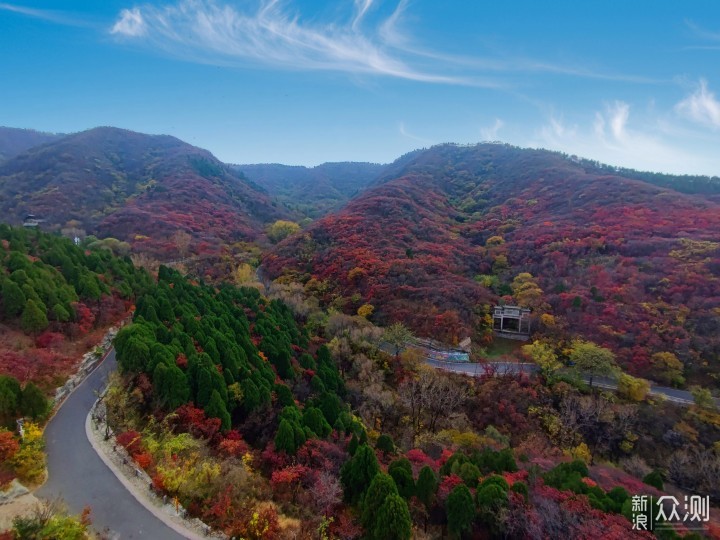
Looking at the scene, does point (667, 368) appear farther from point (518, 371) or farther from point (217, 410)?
point (217, 410)

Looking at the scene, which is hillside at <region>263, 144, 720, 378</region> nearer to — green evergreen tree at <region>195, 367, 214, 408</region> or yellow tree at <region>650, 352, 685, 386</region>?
yellow tree at <region>650, 352, 685, 386</region>

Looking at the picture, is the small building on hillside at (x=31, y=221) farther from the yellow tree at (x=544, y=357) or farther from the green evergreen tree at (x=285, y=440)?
the yellow tree at (x=544, y=357)

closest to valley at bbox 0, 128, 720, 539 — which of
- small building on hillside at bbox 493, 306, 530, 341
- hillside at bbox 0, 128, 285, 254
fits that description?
small building on hillside at bbox 493, 306, 530, 341

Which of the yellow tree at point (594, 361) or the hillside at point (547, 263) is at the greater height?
the hillside at point (547, 263)

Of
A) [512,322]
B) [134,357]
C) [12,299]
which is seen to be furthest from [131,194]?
[512,322]

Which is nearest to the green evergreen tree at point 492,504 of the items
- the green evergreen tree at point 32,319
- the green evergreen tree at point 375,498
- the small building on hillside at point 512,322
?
the green evergreen tree at point 375,498

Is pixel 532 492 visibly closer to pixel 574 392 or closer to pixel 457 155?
pixel 574 392
